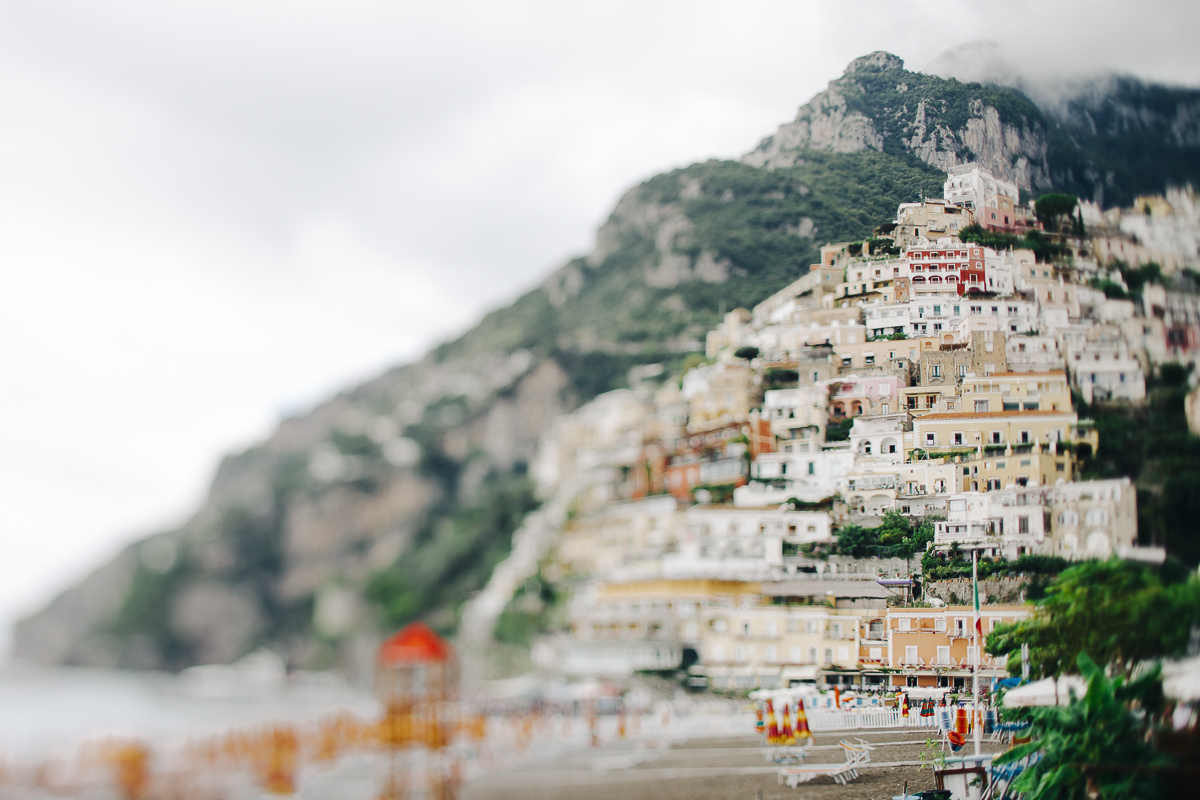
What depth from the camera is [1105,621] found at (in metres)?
5.90

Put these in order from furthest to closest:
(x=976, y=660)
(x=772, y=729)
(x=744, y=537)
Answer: (x=744, y=537) < (x=772, y=729) < (x=976, y=660)

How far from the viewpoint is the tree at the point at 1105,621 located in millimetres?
5562

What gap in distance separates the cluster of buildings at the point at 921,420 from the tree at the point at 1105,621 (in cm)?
15

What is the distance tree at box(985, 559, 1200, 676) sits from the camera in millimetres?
5562

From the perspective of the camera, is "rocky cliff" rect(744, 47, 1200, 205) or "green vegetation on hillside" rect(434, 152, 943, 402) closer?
"rocky cliff" rect(744, 47, 1200, 205)

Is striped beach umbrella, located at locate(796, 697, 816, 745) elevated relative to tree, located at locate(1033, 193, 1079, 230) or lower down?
lower down

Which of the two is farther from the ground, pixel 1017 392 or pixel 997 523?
pixel 1017 392

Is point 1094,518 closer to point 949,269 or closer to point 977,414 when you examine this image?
point 977,414

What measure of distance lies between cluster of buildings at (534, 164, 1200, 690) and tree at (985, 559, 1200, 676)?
0.15 m

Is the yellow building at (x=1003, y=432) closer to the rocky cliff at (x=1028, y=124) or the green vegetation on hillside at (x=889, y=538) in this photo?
the green vegetation on hillside at (x=889, y=538)

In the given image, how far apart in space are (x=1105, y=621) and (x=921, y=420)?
1.79m

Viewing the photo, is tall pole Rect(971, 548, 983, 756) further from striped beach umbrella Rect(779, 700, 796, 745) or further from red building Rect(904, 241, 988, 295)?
red building Rect(904, 241, 988, 295)

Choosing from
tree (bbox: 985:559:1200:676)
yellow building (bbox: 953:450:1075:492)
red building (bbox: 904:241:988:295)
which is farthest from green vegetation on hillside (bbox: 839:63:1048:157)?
tree (bbox: 985:559:1200:676)

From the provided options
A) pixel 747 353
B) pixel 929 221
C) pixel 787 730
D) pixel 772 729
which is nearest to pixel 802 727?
pixel 787 730
